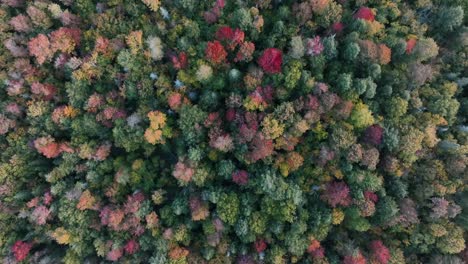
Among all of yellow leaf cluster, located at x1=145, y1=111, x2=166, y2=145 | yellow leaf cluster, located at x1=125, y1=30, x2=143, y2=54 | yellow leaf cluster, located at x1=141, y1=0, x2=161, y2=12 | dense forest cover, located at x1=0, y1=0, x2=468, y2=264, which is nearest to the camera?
dense forest cover, located at x1=0, y1=0, x2=468, y2=264

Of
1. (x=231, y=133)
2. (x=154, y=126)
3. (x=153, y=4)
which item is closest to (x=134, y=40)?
(x=153, y=4)

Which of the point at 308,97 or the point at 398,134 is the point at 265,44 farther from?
the point at 398,134

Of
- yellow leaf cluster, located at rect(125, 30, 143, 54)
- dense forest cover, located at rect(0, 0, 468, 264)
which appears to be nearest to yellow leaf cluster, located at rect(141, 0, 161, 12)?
dense forest cover, located at rect(0, 0, 468, 264)

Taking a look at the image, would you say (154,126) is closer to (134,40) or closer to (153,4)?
(134,40)

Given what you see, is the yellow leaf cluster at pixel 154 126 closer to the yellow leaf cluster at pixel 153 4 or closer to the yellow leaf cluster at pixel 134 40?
the yellow leaf cluster at pixel 134 40

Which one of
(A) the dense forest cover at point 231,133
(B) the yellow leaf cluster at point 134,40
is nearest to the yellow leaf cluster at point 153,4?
(A) the dense forest cover at point 231,133

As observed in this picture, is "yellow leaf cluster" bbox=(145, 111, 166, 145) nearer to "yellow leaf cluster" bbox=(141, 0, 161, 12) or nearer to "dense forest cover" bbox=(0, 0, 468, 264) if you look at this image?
"dense forest cover" bbox=(0, 0, 468, 264)

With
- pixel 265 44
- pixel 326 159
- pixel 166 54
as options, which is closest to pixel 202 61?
pixel 166 54

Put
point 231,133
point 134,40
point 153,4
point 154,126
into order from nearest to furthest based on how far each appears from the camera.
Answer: point 154,126, point 231,133, point 134,40, point 153,4
